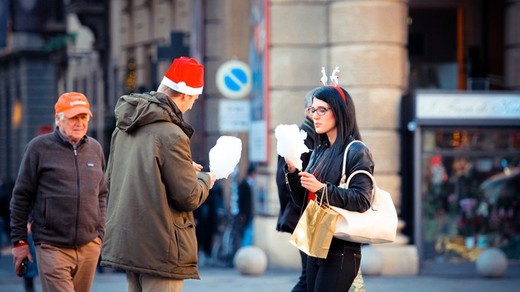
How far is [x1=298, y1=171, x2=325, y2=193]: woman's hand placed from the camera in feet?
24.4

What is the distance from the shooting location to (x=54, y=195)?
911 centimetres

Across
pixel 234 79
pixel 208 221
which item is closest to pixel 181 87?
pixel 234 79

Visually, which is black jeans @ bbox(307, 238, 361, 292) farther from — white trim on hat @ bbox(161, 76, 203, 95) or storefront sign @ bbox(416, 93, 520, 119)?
storefront sign @ bbox(416, 93, 520, 119)

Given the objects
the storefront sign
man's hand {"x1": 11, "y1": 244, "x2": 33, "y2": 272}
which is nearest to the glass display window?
the storefront sign

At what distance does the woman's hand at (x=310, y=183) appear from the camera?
7.43 metres

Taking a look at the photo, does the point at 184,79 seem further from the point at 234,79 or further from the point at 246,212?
the point at 246,212

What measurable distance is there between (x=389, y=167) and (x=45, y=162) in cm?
1018

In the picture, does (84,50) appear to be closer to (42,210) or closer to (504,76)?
(504,76)

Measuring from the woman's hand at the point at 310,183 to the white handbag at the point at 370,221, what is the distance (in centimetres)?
19

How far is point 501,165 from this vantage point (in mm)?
18812

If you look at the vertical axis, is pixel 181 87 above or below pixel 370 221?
above

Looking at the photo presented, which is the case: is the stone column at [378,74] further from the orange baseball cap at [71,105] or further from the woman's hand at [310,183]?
the woman's hand at [310,183]

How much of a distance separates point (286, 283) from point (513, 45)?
558 centimetres

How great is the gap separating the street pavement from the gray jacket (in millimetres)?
6875
